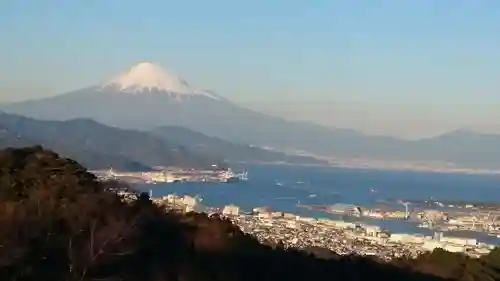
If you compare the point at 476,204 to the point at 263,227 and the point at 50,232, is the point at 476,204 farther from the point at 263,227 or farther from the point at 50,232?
the point at 50,232

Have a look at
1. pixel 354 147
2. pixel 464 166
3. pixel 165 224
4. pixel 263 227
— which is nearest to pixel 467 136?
pixel 354 147

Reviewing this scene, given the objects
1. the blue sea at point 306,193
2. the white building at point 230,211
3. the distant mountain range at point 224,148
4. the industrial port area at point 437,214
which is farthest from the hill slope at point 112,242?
the distant mountain range at point 224,148

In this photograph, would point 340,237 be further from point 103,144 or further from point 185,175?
point 103,144

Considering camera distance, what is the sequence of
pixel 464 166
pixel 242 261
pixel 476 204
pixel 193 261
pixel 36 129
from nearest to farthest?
pixel 193 261
pixel 242 261
pixel 476 204
pixel 36 129
pixel 464 166

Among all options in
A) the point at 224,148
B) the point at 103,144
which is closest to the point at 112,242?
the point at 103,144

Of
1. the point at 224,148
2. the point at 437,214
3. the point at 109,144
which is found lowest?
the point at 437,214

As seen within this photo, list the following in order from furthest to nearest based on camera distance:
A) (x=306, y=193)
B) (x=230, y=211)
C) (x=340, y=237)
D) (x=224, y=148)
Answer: (x=224, y=148), (x=306, y=193), (x=230, y=211), (x=340, y=237)

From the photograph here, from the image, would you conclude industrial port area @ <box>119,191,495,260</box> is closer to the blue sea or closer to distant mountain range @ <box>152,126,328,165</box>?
the blue sea

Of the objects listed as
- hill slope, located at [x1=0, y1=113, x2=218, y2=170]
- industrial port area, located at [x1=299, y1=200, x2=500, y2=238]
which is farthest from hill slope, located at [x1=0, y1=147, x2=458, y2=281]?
hill slope, located at [x1=0, y1=113, x2=218, y2=170]
